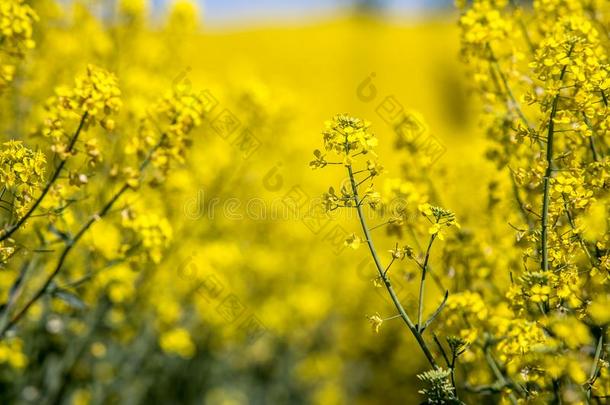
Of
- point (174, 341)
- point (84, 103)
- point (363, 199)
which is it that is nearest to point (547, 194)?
point (363, 199)

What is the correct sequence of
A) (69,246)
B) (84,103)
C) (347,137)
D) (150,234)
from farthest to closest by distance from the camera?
(150,234)
(69,246)
(84,103)
(347,137)

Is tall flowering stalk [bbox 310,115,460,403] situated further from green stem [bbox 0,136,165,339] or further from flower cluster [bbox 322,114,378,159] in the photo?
green stem [bbox 0,136,165,339]

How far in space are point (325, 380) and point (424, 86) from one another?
15192 mm

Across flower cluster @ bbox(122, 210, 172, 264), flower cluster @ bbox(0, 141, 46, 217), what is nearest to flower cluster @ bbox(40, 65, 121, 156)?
flower cluster @ bbox(0, 141, 46, 217)

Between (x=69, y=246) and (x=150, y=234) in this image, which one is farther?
(x=150, y=234)

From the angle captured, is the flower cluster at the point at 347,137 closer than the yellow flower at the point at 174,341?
Yes

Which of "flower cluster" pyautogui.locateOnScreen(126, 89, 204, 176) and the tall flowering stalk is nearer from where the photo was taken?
the tall flowering stalk

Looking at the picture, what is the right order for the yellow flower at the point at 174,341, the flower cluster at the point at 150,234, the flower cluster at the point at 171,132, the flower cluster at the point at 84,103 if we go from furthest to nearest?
the yellow flower at the point at 174,341 → the flower cluster at the point at 150,234 → the flower cluster at the point at 171,132 → the flower cluster at the point at 84,103

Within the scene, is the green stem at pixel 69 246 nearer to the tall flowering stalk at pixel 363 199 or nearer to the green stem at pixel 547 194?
the tall flowering stalk at pixel 363 199

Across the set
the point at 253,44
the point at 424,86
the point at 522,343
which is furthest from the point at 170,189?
the point at 253,44

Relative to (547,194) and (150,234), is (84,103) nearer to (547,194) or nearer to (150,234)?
(150,234)

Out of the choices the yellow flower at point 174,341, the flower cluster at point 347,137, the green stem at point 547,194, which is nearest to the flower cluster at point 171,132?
the flower cluster at point 347,137

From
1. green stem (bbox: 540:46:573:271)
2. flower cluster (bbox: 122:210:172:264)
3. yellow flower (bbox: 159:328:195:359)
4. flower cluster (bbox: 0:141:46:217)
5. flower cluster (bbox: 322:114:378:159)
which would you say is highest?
flower cluster (bbox: 0:141:46:217)

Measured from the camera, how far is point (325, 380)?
27.0 ft
